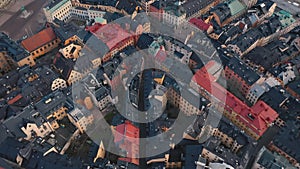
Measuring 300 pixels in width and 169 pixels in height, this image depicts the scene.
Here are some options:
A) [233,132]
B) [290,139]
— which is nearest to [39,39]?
[233,132]

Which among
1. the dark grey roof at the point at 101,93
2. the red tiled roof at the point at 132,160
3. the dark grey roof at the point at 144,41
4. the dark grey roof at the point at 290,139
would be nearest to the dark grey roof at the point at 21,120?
the dark grey roof at the point at 101,93

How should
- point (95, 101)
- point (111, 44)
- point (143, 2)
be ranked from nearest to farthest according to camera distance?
point (95, 101) → point (111, 44) → point (143, 2)

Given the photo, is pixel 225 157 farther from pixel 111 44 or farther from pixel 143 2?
pixel 143 2

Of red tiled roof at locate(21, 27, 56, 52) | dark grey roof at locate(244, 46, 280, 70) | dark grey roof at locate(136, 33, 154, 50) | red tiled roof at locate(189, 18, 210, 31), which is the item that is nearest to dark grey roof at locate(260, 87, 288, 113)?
dark grey roof at locate(244, 46, 280, 70)

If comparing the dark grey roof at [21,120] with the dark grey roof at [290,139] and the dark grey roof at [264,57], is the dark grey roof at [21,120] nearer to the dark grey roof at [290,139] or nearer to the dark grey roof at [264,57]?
the dark grey roof at [290,139]

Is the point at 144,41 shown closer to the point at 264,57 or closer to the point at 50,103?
the point at 50,103

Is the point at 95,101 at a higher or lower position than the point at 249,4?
lower

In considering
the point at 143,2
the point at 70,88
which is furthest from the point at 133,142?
the point at 143,2
